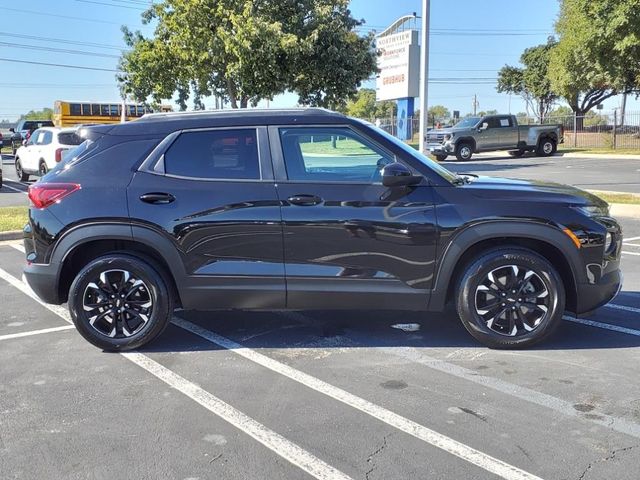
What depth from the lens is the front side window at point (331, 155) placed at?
4762 mm

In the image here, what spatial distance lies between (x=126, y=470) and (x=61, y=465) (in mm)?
368

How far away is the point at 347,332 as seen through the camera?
17.7ft

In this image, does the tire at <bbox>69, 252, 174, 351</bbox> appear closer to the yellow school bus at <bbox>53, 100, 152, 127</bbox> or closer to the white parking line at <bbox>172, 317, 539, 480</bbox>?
the white parking line at <bbox>172, 317, 539, 480</bbox>

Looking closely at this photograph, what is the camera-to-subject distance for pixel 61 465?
323cm

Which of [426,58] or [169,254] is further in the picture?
[426,58]

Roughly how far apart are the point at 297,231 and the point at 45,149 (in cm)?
1621

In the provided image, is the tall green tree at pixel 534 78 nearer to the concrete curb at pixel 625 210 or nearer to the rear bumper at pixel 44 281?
the concrete curb at pixel 625 210

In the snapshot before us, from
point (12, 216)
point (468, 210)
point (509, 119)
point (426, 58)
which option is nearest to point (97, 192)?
point (468, 210)

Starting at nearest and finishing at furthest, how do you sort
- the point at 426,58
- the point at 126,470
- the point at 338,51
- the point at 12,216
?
1. the point at 126,470
2. the point at 12,216
3. the point at 426,58
4. the point at 338,51

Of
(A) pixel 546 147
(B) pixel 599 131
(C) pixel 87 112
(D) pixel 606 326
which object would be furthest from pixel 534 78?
(D) pixel 606 326

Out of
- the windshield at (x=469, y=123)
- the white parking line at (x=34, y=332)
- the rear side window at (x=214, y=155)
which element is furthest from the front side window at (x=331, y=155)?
the windshield at (x=469, y=123)

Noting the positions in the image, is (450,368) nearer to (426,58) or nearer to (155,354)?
(155,354)

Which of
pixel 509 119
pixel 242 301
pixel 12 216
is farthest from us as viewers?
pixel 509 119

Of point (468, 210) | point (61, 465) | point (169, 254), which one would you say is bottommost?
point (61, 465)
